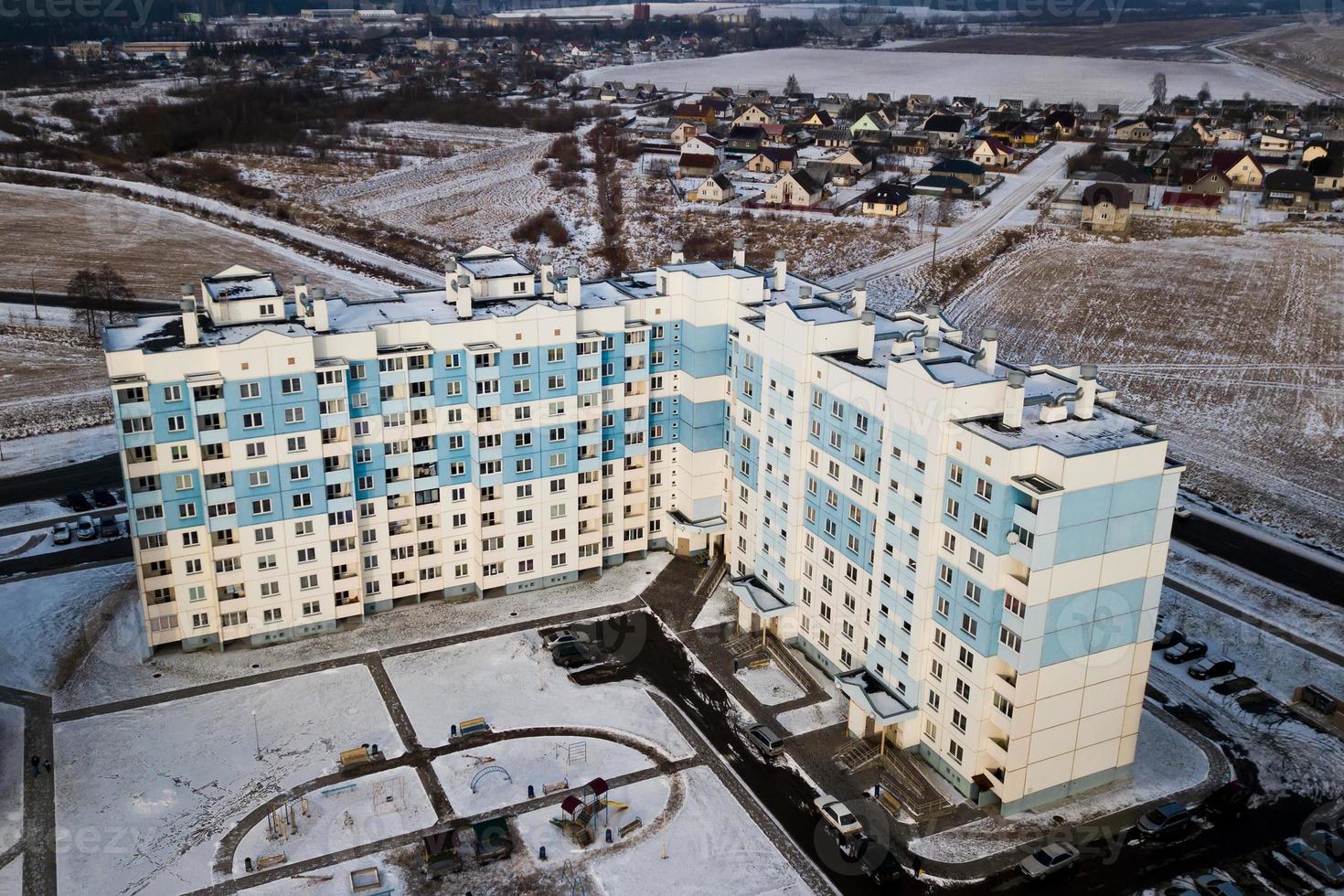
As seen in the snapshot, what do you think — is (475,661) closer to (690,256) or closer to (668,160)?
(690,256)

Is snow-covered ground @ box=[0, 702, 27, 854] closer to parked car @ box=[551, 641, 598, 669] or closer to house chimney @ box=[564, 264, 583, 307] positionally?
parked car @ box=[551, 641, 598, 669]

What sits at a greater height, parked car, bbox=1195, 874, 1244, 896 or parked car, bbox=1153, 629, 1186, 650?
parked car, bbox=1153, 629, 1186, 650

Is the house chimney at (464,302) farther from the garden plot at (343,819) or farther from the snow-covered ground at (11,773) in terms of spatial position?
the snow-covered ground at (11,773)

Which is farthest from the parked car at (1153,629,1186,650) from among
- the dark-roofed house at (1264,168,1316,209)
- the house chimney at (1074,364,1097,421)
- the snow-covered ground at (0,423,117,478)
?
the dark-roofed house at (1264,168,1316,209)

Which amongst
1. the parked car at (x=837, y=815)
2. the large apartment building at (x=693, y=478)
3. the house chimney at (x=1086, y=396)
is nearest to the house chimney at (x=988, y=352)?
the large apartment building at (x=693, y=478)

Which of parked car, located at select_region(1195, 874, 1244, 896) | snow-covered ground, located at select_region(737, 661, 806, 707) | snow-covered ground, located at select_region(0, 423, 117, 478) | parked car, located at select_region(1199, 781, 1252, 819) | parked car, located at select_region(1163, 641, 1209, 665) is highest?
snow-covered ground, located at select_region(0, 423, 117, 478)

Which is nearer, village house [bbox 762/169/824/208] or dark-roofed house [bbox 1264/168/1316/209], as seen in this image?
village house [bbox 762/169/824/208]
